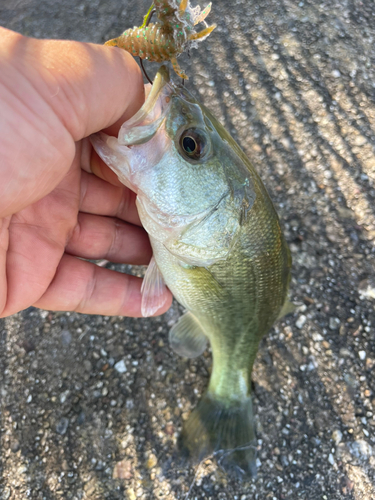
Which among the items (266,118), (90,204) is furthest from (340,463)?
(266,118)

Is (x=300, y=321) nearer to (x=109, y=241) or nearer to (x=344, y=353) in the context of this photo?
(x=344, y=353)

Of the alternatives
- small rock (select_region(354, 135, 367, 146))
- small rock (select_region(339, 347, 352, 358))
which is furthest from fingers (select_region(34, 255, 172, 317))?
small rock (select_region(354, 135, 367, 146))

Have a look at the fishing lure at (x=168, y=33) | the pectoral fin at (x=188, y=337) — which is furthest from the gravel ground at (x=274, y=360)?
the fishing lure at (x=168, y=33)

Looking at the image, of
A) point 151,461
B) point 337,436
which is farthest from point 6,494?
point 337,436

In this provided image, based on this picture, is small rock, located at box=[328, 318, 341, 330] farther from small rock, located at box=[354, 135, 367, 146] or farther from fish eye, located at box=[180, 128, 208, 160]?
fish eye, located at box=[180, 128, 208, 160]

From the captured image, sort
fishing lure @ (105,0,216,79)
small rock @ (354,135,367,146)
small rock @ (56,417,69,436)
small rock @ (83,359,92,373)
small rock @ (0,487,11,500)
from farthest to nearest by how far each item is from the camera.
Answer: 1. small rock @ (354,135,367,146)
2. small rock @ (83,359,92,373)
3. small rock @ (56,417,69,436)
4. small rock @ (0,487,11,500)
5. fishing lure @ (105,0,216,79)

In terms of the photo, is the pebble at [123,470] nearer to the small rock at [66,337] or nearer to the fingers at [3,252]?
the small rock at [66,337]

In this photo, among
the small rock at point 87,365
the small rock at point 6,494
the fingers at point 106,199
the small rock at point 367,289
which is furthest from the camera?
the small rock at point 367,289
